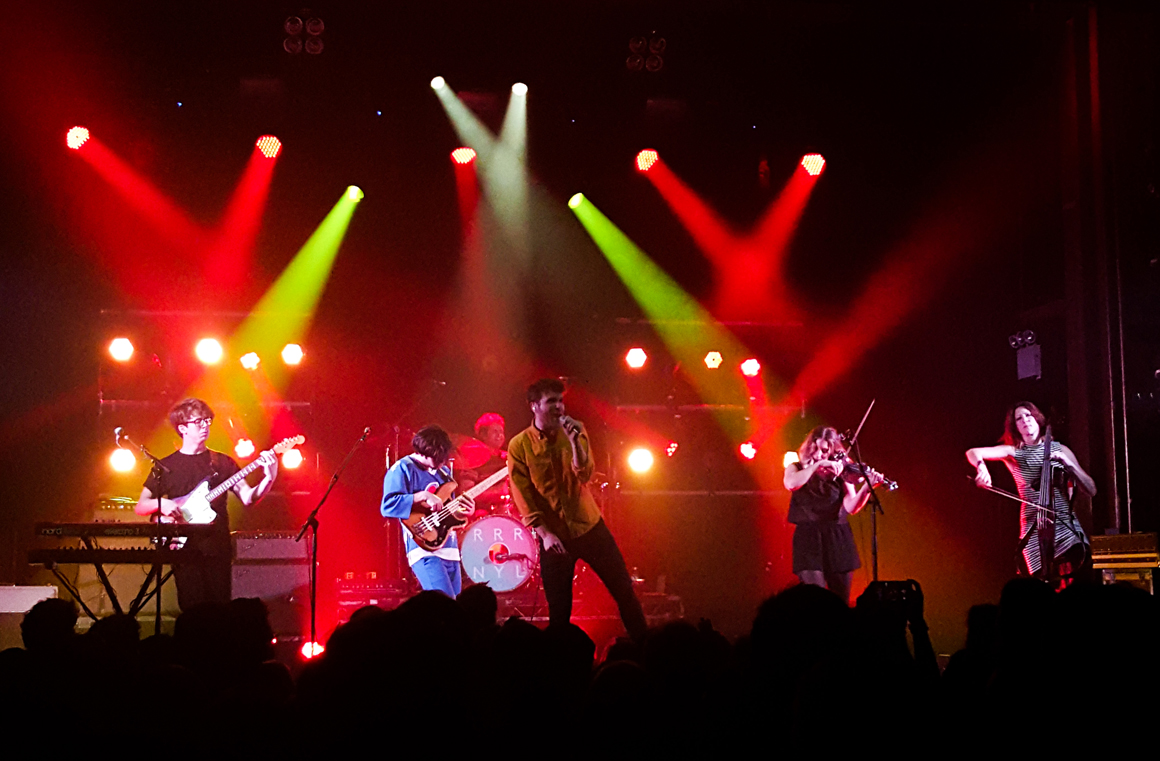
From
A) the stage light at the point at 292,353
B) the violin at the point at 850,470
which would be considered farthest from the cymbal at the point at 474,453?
the violin at the point at 850,470

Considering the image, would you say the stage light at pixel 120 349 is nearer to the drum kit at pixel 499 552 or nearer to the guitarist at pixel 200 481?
the guitarist at pixel 200 481

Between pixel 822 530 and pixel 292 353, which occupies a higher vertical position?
pixel 292 353

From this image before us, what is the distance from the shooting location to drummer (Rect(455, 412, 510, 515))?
33.1ft

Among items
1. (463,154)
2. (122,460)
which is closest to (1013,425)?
(463,154)

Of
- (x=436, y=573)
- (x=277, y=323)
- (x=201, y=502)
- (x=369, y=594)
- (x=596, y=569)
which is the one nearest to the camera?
(x=596, y=569)

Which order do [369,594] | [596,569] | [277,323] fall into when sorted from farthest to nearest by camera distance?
[277,323]
[369,594]
[596,569]

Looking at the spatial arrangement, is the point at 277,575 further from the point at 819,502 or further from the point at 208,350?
the point at 819,502

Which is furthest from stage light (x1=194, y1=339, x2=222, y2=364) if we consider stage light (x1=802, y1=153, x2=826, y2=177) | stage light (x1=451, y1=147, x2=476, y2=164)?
stage light (x1=802, y1=153, x2=826, y2=177)

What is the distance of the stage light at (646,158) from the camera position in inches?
430

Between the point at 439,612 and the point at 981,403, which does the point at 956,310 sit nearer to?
the point at 981,403

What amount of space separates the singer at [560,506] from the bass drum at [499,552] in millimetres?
3204

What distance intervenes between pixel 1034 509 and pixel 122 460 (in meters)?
8.37

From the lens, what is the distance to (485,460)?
1085cm

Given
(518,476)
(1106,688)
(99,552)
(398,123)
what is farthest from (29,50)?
(1106,688)
